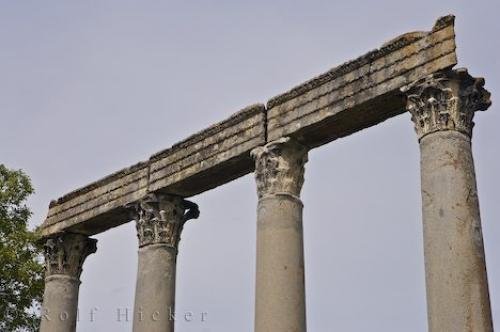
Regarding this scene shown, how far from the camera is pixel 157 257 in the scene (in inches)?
806

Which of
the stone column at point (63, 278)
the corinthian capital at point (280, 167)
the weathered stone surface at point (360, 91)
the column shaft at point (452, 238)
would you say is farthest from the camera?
the stone column at point (63, 278)

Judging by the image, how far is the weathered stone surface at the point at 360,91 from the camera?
1571cm

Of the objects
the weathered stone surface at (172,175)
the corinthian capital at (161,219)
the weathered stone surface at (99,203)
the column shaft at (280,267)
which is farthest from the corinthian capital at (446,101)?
the weathered stone surface at (99,203)

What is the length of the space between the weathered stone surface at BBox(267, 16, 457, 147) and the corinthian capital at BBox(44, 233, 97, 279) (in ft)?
25.2

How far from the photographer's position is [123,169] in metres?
22.2

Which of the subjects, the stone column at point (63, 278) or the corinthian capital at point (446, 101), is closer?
the corinthian capital at point (446, 101)

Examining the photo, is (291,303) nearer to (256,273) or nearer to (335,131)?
(256,273)

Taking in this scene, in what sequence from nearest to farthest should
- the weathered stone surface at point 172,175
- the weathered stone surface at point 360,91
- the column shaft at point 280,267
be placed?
the weathered stone surface at point 360,91 < the column shaft at point 280,267 < the weathered stone surface at point 172,175

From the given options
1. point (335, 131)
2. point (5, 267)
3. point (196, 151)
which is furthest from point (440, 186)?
point (5, 267)

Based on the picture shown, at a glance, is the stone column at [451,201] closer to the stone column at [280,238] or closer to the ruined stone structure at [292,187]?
the ruined stone structure at [292,187]

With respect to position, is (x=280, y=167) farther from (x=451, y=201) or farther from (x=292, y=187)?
(x=451, y=201)

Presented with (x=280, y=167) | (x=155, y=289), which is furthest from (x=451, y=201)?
(x=155, y=289)

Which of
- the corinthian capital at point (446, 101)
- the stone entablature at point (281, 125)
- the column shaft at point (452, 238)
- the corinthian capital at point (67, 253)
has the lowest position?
the column shaft at point (452, 238)

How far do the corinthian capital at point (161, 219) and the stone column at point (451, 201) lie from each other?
7176mm
